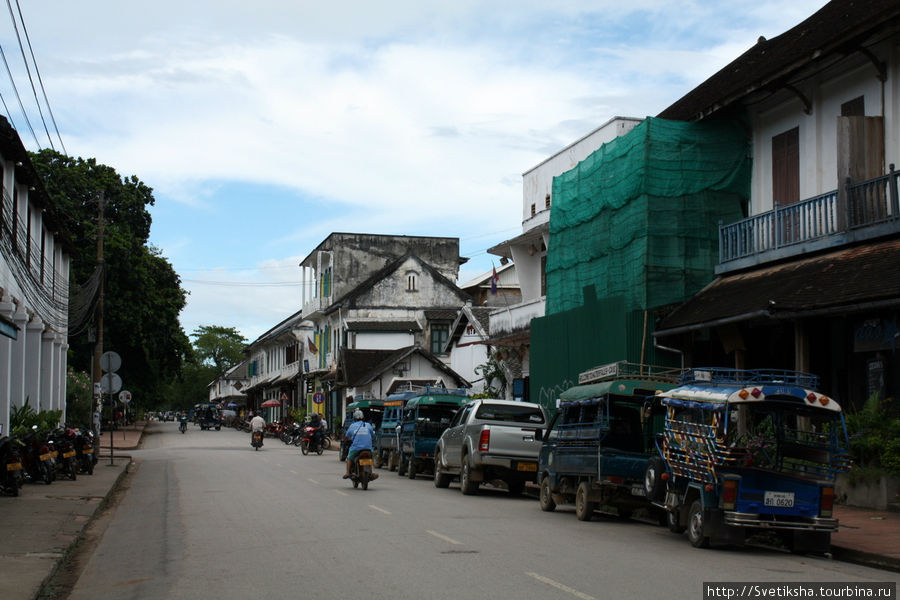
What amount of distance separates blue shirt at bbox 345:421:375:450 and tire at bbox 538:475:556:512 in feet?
17.3

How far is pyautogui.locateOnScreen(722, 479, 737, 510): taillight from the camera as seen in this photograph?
488 inches

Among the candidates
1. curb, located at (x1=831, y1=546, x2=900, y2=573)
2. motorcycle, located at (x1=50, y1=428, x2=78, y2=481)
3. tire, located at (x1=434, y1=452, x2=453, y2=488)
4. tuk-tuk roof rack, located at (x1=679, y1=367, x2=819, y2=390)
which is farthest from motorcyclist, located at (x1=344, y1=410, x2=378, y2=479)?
curb, located at (x1=831, y1=546, x2=900, y2=573)

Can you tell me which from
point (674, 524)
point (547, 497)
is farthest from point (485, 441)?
point (674, 524)

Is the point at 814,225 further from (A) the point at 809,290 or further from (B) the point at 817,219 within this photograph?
(A) the point at 809,290

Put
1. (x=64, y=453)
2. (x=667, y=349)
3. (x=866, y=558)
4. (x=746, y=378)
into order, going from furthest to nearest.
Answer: (x=667, y=349), (x=64, y=453), (x=746, y=378), (x=866, y=558)

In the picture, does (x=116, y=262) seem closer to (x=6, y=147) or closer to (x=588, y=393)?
(x=6, y=147)

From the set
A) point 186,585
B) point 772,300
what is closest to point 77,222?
point 772,300

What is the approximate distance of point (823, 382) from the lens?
67.2 feet

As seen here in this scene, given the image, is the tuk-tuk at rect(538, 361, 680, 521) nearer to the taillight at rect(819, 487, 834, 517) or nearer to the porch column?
the porch column

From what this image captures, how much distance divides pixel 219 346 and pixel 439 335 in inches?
3929

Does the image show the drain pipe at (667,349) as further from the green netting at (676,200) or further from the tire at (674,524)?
the tire at (674,524)

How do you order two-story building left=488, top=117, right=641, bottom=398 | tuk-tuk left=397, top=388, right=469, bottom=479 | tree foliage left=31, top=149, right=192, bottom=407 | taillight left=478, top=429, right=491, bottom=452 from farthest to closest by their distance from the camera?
1. tree foliage left=31, top=149, right=192, bottom=407
2. two-story building left=488, top=117, right=641, bottom=398
3. tuk-tuk left=397, top=388, right=469, bottom=479
4. taillight left=478, top=429, right=491, bottom=452

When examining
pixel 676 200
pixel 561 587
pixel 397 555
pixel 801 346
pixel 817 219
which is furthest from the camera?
pixel 676 200

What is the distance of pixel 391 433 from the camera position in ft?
102
